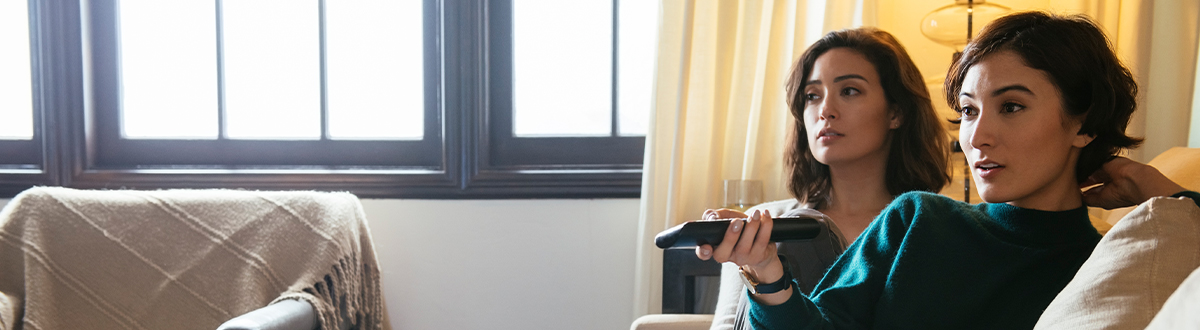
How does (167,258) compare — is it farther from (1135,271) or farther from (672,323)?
(1135,271)

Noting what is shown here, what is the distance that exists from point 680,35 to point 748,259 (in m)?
1.24

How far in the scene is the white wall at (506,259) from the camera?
2.11 m

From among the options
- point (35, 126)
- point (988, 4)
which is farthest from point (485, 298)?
point (988, 4)

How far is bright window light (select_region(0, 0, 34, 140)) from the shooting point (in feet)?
7.24

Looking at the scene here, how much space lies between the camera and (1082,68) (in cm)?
80

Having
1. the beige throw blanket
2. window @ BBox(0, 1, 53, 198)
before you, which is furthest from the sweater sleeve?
window @ BBox(0, 1, 53, 198)

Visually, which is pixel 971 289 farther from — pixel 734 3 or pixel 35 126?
pixel 35 126

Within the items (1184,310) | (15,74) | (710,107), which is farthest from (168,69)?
(1184,310)

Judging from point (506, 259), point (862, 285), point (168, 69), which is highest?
point (168, 69)

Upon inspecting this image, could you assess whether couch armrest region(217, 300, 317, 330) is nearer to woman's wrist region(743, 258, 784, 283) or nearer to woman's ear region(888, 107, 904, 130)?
woman's wrist region(743, 258, 784, 283)

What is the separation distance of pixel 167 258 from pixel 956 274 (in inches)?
64.0

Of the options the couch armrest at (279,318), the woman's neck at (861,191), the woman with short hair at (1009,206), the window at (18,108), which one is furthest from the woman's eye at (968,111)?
the window at (18,108)

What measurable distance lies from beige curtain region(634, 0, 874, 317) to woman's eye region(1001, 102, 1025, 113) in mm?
1085

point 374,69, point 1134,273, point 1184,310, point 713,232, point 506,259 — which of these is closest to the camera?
point 1184,310
